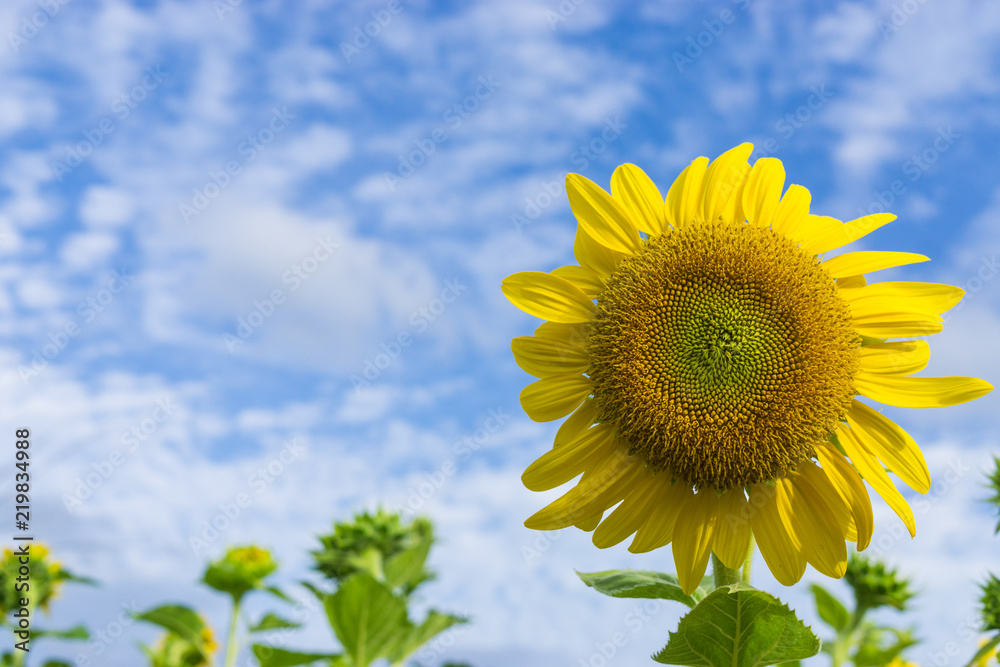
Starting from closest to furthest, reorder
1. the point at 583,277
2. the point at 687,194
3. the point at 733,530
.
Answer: the point at 733,530
the point at 687,194
the point at 583,277

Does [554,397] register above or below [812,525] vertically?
above

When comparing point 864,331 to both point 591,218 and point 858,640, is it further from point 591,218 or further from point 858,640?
point 858,640

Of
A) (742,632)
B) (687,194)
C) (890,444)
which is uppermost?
(687,194)

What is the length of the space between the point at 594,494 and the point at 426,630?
1.88 meters

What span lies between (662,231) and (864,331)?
778mm

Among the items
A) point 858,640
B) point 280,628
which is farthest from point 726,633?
point 280,628

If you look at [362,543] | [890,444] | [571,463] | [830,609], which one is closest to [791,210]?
[890,444]

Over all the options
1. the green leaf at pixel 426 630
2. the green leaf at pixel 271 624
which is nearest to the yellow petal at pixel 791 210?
the green leaf at pixel 426 630

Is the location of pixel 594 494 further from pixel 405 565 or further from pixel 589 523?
pixel 405 565

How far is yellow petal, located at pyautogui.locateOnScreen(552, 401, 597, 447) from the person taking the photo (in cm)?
280

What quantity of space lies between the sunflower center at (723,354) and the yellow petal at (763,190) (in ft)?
0.18

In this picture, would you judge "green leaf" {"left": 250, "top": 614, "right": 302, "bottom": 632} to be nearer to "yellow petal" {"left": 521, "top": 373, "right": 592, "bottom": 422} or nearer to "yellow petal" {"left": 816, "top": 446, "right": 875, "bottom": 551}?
"yellow petal" {"left": 521, "top": 373, "right": 592, "bottom": 422}

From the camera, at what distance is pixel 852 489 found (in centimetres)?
257

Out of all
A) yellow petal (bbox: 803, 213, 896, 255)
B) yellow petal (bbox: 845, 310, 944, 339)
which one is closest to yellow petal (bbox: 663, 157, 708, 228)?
yellow petal (bbox: 803, 213, 896, 255)
